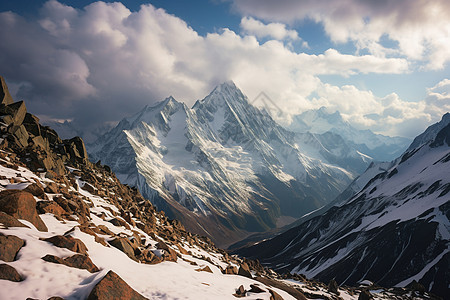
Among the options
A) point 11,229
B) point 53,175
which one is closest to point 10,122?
point 53,175

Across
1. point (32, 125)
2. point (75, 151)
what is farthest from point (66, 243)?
point (75, 151)

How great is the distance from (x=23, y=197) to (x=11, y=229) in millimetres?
3524

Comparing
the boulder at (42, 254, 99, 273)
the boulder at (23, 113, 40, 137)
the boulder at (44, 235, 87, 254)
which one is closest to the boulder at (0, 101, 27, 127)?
the boulder at (23, 113, 40, 137)

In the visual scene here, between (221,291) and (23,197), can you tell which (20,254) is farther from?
(221,291)

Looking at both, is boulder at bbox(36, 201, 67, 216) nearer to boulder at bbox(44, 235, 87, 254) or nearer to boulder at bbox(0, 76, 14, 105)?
boulder at bbox(44, 235, 87, 254)

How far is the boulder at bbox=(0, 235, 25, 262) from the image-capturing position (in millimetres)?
14109

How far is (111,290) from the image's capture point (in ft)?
46.3

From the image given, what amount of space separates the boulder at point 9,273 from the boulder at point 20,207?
265 inches

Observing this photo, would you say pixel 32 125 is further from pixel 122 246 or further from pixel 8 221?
pixel 122 246

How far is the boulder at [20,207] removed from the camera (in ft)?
61.7

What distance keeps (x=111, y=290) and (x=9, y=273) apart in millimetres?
4779

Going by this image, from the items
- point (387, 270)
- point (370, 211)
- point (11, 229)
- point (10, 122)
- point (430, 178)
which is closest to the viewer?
point (11, 229)

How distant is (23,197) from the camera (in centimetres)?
1972

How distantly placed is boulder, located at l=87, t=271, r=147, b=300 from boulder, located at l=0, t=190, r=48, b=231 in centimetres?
873
